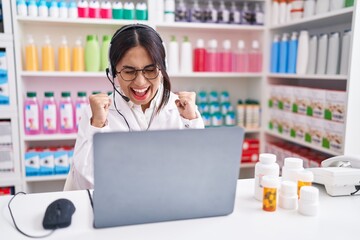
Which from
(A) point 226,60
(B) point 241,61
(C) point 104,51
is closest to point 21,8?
(C) point 104,51

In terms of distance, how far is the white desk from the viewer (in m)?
0.76

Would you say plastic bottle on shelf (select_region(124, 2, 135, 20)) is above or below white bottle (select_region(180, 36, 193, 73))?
above

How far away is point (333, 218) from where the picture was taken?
85 centimetres

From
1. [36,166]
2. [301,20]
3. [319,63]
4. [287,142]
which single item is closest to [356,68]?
[319,63]

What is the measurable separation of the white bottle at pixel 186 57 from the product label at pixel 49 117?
962 millimetres

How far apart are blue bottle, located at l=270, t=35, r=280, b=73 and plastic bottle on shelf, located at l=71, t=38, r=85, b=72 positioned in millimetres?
1399

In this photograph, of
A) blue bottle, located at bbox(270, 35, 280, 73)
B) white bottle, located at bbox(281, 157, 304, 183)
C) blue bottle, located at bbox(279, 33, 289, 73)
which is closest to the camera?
white bottle, located at bbox(281, 157, 304, 183)

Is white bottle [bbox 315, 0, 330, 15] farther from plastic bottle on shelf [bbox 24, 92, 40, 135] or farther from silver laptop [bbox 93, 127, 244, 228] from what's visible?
plastic bottle on shelf [bbox 24, 92, 40, 135]

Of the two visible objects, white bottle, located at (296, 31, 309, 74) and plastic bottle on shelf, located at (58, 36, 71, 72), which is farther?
plastic bottle on shelf, located at (58, 36, 71, 72)

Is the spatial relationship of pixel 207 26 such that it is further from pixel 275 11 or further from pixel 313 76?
pixel 313 76

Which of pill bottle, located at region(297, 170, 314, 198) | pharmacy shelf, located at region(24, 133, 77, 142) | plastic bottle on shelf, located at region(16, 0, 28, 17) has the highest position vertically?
plastic bottle on shelf, located at region(16, 0, 28, 17)

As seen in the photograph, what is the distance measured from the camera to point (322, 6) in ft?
6.93

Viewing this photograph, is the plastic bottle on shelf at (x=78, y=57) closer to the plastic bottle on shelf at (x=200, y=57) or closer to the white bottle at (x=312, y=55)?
the plastic bottle on shelf at (x=200, y=57)

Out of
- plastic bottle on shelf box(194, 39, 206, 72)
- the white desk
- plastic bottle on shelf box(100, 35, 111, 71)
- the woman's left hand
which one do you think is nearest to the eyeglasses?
the woman's left hand
